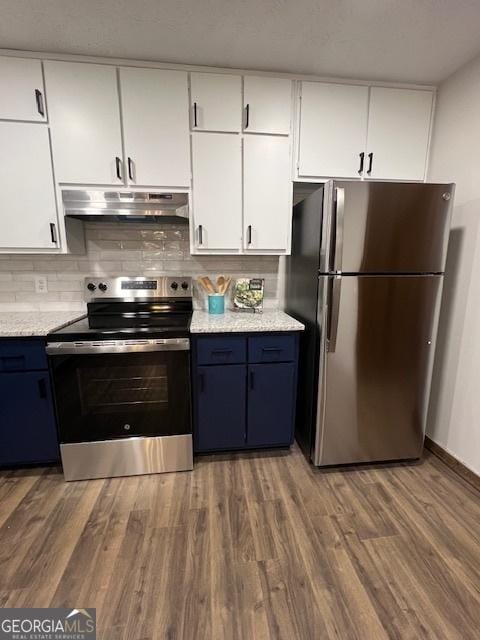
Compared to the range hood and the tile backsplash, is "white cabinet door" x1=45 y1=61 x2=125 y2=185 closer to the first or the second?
the range hood

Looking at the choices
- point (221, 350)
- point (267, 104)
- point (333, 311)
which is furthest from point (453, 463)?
point (267, 104)

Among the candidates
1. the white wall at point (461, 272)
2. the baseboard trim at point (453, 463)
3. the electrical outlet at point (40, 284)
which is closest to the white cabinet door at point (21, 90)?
the electrical outlet at point (40, 284)

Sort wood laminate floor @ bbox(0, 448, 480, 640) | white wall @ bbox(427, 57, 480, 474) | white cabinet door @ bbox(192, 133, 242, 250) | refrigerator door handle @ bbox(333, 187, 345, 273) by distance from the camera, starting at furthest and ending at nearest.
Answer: white cabinet door @ bbox(192, 133, 242, 250) → white wall @ bbox(427, 57, 480, 474) → refrigerator door handle @ bbox(333, 187, 345, 273) → wood laminate floor @ bbox(0, 448, 480, 640)

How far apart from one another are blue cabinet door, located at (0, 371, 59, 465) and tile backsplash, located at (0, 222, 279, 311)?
2.31 feet

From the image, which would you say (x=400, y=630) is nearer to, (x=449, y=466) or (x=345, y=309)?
(x=449, y=466)

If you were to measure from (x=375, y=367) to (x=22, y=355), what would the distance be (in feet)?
6.79

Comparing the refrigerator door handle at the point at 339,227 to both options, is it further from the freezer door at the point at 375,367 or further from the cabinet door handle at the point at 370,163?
the cabinet door handle at the point at 370,163

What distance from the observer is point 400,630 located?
1.08 meters

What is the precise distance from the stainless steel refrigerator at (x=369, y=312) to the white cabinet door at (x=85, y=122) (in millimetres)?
1286

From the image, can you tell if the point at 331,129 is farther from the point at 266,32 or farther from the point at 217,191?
the point at 217,191

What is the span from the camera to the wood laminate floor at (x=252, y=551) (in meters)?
1.12

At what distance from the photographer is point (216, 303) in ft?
7.00

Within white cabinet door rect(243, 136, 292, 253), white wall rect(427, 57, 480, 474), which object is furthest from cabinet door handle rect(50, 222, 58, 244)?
white wall rect(427, 57, 480, 474)

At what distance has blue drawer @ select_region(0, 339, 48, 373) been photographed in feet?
5.44
